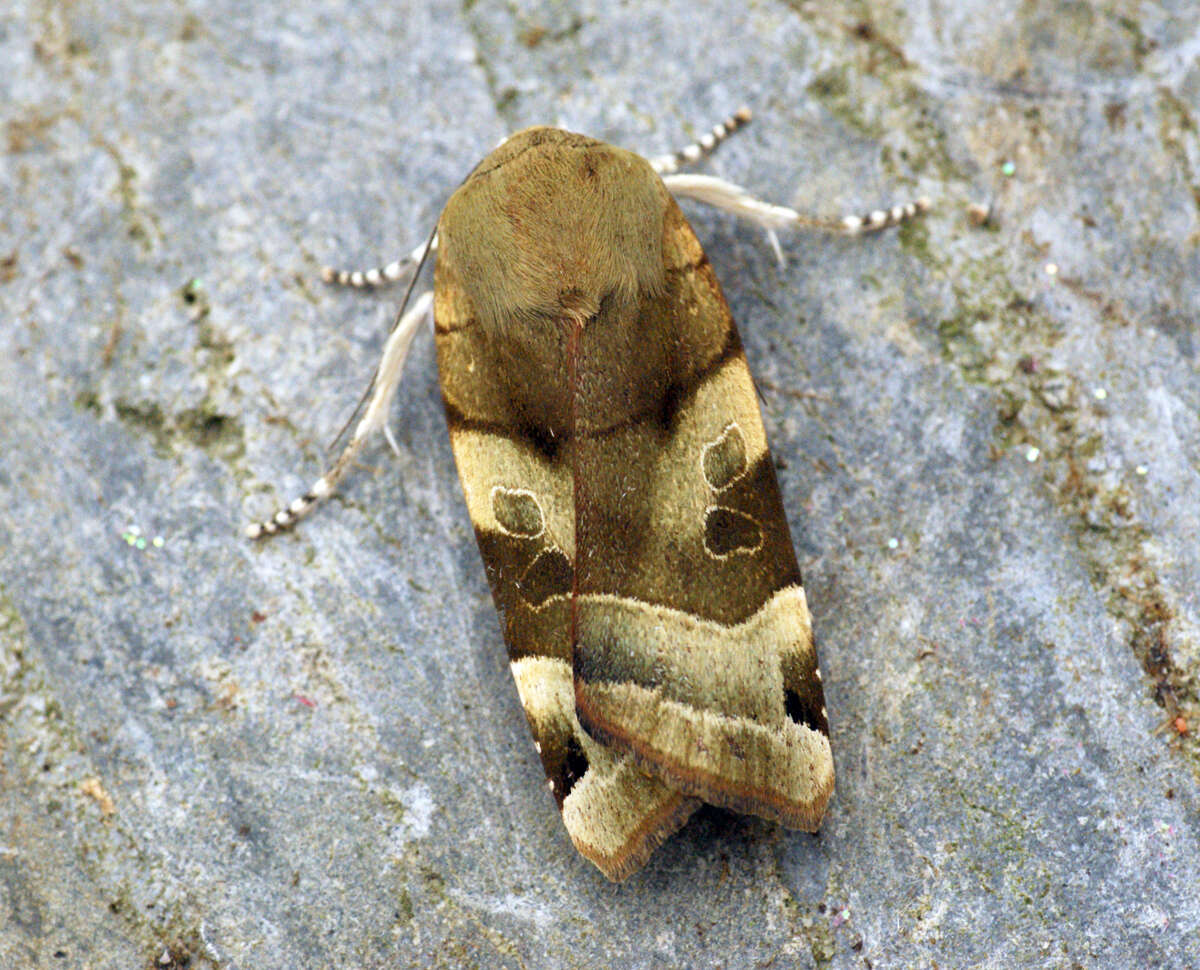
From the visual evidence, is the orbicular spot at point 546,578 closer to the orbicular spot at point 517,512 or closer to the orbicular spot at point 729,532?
the orbicular spot at point 517,512

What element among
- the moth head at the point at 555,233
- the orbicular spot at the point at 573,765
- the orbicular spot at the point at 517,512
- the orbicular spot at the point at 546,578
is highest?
the moth head at the point at 555,233

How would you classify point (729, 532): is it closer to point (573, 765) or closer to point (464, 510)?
point (573, 765)

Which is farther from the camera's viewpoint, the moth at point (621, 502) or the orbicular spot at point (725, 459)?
the orbicular spot at point (725, 459)

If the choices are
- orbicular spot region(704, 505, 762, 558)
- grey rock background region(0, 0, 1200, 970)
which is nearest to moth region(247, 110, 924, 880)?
orbicular spot region(704, 505, 762, 558)

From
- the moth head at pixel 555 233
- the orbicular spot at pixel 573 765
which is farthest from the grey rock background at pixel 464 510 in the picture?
the moth head at pixel 555 233

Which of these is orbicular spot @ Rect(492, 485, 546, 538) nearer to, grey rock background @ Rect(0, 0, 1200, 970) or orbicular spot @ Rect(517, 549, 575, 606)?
orbicular spot @ Rect(517, 549, 575, 606)

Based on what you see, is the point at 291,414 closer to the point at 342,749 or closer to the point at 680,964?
the point at 342,749

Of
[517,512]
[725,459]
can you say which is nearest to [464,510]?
[517,512]
